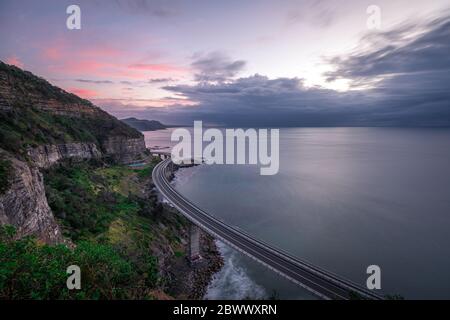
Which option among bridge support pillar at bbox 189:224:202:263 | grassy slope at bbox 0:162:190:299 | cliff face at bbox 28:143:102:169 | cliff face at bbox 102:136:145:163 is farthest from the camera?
cliff face at bbox 102:136:145:163

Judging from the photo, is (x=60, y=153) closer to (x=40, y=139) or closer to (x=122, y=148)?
(x=40, y=139)

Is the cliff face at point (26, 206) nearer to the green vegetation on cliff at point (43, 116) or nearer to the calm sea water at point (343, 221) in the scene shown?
the green vegetation on cliff at point (43, 116)

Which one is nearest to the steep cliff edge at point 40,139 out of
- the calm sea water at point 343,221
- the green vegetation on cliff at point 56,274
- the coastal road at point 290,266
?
the green vegetation on cliff at point 56,274

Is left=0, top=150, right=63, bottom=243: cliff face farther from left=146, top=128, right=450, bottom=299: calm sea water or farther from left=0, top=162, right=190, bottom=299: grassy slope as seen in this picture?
left=146, top=128, right=450, bottom=299: calm sea water

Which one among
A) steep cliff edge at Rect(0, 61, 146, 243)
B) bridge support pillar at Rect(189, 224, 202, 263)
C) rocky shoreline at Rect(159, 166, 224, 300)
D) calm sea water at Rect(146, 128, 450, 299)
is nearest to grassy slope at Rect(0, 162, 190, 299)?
rocky shoreline at Rect(159, 166, 224, 300)

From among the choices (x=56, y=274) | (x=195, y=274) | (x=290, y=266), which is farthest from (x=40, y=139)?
(x=290, y=266)
